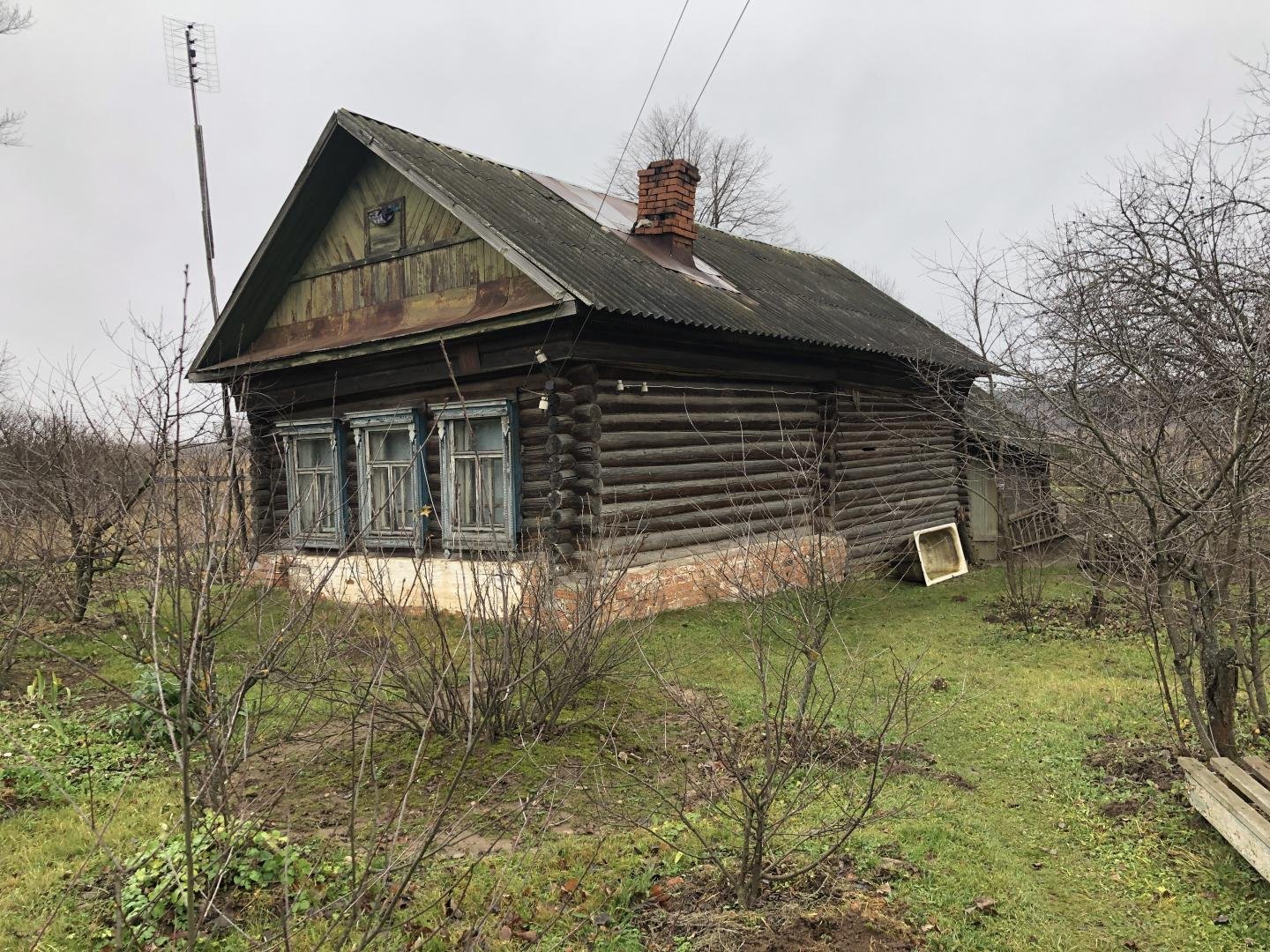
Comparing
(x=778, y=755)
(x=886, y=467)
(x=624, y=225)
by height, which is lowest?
(x=778, y=755)

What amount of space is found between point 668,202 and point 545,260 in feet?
13.9

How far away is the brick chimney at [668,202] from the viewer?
12211 millimetres

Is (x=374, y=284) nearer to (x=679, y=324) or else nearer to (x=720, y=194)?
(x=679, y=324)

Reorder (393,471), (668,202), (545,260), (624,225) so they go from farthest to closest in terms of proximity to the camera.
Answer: (624,225), (668,202), (393,471), (545,260)

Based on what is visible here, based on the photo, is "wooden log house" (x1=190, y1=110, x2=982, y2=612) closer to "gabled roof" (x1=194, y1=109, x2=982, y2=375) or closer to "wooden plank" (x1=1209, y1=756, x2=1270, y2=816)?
"gabled roof" (x1=194, y1=109, x2=982, y2=375)

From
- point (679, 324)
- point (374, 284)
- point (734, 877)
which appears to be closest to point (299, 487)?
point (374, 284)

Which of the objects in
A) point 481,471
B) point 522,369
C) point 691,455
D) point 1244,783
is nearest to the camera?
point 1244,783

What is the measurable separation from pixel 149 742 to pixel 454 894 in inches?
129

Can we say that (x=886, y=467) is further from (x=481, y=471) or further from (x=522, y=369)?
(x=481, y=471)

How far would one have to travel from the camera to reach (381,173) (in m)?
10.9

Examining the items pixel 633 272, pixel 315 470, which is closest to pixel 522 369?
pixel 633 272

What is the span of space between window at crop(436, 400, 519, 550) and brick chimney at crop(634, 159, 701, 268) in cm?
424

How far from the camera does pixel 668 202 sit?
12344 mm

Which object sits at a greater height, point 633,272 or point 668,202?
point 668,202
